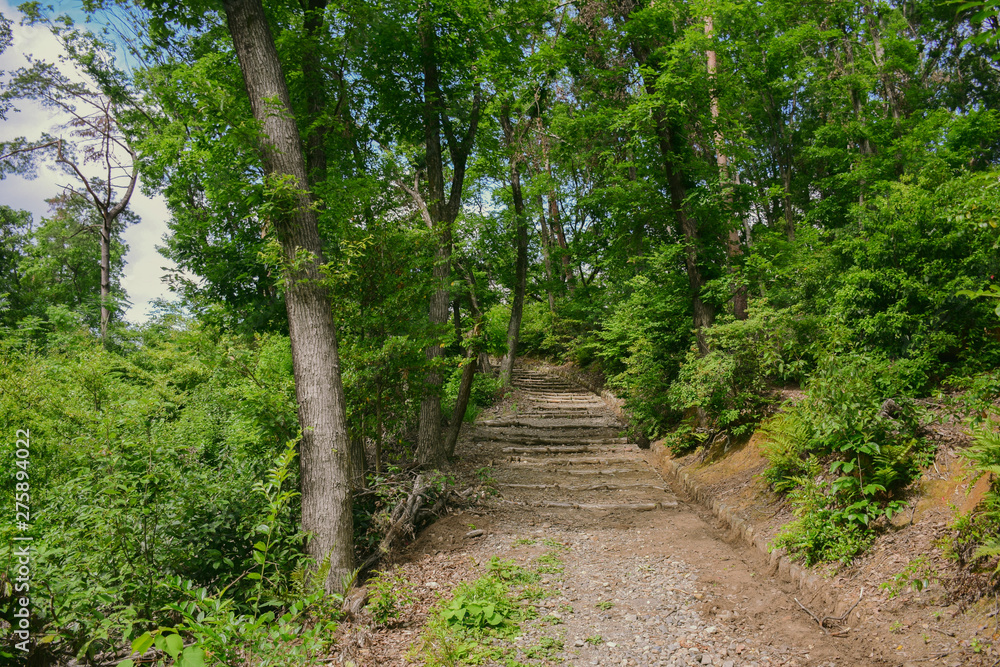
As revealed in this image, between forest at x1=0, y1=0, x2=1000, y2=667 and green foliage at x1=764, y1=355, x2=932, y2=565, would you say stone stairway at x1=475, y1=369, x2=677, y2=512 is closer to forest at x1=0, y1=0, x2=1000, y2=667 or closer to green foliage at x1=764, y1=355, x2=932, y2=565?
forest at x1=0, y1=0, x2=1000, y2=667

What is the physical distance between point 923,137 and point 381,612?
48.1ft

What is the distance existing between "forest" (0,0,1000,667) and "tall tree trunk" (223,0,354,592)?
0.03 m

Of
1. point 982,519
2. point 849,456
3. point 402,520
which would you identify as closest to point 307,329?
point 402,520

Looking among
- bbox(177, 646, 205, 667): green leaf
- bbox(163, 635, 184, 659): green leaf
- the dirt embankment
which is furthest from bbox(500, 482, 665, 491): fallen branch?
bbox(163, 635, 184, 659): green leaf

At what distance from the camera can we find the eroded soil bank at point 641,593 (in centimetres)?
313

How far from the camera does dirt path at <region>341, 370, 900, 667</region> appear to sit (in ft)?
10.9

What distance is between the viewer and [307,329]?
467 cm

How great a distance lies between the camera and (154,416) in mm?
4859

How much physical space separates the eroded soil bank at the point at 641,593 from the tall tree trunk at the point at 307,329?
2.94 feet

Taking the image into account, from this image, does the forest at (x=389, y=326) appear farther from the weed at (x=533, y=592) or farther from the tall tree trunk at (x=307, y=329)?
the weed at (x=533, y=592)

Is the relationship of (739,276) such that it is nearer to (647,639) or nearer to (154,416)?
(647,639)

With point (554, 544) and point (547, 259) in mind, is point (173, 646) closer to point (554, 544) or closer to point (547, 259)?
point (554, 544)

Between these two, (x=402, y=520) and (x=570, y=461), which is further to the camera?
→ (x=570, y=461)

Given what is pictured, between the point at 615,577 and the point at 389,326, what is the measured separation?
3458mm
